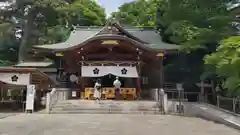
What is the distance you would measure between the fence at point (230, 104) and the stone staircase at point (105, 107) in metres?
3.16

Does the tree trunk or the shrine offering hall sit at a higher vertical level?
the tree trunk

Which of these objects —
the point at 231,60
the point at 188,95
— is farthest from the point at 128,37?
the point at 231,60

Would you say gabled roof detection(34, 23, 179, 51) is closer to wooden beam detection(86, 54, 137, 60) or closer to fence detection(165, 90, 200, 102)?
wooden beam detection(86, 54, 137, 60)

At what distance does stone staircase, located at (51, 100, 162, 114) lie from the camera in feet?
46.7

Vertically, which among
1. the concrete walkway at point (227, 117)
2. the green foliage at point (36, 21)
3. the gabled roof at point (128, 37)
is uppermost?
the green foliage at point (36, 21)

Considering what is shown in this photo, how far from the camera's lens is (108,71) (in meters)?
18.1

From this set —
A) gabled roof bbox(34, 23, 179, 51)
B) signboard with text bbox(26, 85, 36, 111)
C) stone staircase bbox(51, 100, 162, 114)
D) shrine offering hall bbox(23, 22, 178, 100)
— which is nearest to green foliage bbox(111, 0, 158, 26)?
gabled roof bbox(34, 23, 179, 51)

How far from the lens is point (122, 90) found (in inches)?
709

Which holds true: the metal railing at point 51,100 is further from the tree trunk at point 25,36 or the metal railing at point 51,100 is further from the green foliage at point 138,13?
the green foliage at point 138,13

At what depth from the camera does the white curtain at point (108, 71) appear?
712 inches

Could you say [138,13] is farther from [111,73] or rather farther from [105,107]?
[105,107]

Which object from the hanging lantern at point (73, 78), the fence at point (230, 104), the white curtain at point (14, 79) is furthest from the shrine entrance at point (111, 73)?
the fence at point (230, 104)

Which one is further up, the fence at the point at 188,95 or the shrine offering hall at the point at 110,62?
the shrine offering hall at the point at 110,62

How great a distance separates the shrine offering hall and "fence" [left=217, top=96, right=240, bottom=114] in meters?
6.00
